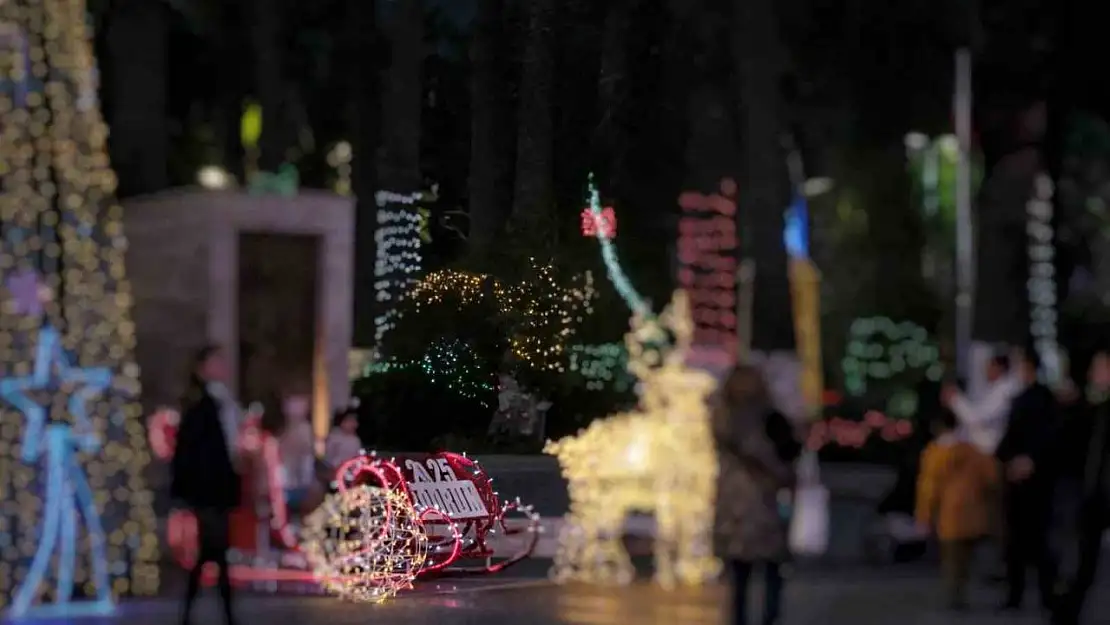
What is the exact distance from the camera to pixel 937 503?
38.8 ft

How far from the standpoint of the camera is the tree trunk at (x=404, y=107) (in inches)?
831

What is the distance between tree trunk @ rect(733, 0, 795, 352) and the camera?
21516 millimetres

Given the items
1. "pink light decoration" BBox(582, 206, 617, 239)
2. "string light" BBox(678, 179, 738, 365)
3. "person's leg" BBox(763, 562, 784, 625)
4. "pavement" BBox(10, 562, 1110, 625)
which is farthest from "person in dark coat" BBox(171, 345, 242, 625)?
"string light" BBox(678, 179, 738, 365)

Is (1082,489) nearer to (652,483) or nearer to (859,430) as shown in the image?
(652,483)

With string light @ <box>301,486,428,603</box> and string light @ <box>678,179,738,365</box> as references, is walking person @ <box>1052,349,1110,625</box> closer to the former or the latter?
string light @ <box>301,486,428,603</box>

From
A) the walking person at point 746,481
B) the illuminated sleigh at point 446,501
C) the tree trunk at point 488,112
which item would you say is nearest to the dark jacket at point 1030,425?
the walking person at point 746,481

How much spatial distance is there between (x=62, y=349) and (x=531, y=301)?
5.97 metres

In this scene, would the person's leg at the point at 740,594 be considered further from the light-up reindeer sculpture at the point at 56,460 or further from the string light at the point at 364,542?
the light-up reindeer sculpture at the point at 56,460

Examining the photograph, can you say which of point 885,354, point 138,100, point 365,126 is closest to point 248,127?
point 365,126

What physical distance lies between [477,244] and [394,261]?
139 cm

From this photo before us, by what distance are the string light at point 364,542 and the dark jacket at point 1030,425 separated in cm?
422

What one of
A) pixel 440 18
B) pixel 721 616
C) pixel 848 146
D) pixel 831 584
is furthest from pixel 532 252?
pixel 848 146

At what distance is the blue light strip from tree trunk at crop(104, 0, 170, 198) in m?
7.03

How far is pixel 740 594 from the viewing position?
9703 mm
